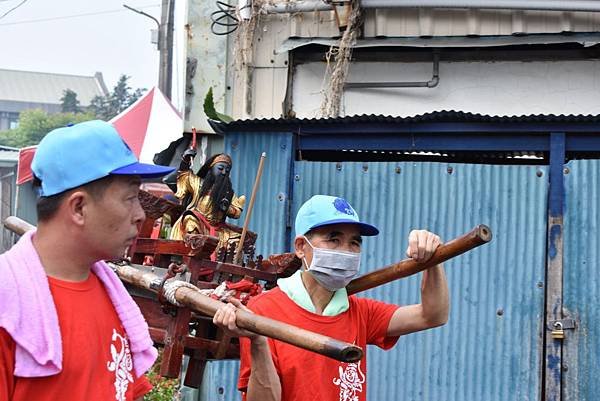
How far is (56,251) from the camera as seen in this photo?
2.65 metres

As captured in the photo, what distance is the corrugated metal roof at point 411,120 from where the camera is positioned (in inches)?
254

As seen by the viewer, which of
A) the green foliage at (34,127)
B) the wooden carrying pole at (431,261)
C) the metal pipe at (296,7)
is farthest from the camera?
the green foliage at (34,127)

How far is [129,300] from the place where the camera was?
9.61ft

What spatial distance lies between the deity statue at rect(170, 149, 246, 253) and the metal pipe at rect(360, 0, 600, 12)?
2081 mm

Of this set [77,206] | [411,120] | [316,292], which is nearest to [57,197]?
[77,206]

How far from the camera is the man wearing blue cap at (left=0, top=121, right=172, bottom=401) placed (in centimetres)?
247

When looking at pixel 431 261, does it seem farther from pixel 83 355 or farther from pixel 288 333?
pixel 83 355

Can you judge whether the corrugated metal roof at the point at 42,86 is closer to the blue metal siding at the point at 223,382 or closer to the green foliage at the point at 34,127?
the green foliage at the point at 34,127

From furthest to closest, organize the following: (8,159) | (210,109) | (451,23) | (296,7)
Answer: (8,159), (296,7), (451,23), (210,109)

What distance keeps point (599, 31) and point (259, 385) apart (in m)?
4.97

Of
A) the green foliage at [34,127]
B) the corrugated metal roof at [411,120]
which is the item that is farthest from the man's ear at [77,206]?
the green foliage at [34,127]

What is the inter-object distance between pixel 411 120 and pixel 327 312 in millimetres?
3390

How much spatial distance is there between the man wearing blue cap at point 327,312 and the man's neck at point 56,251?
0.78 meters

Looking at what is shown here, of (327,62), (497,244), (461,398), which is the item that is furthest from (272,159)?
(461,398)
